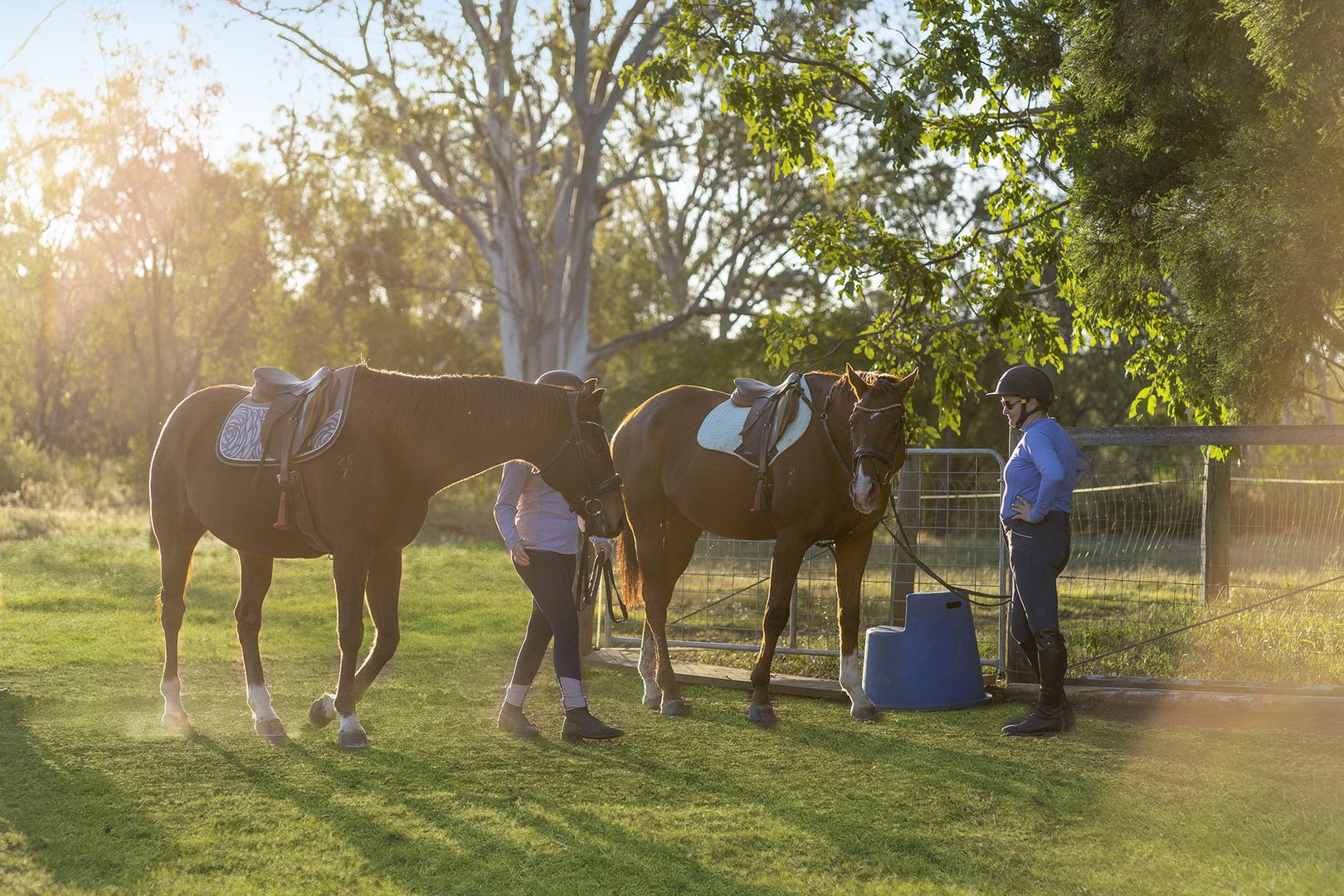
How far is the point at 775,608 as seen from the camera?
6867mm

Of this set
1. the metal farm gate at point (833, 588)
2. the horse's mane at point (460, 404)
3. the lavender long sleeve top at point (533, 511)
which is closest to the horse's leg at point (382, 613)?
the lavender long sleeve top at point (533, 511)

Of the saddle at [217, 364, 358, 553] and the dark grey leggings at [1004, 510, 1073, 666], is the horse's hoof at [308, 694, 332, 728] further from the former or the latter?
the dark grey leggings at [1004, 510, 1073, 666]

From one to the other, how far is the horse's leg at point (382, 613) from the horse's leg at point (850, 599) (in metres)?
2.59

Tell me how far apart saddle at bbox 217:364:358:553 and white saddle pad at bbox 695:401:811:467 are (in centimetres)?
236

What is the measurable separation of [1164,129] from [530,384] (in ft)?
13.7

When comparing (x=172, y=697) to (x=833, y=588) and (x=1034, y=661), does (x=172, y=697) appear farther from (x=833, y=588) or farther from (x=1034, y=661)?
(x=833, y=588)

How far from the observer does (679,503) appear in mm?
7426

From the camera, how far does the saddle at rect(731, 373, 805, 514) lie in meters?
6.95

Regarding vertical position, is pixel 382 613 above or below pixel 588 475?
below

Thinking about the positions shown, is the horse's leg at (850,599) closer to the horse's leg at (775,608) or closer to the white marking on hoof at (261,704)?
the horse's leg at (775,608)

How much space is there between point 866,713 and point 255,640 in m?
3.44

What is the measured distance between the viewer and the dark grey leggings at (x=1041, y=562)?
6180mm

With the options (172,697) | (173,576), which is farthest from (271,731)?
(173,576)

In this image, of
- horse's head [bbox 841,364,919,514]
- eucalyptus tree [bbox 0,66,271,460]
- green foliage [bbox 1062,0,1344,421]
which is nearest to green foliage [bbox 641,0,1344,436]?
green foliage [bbox 1062,0,1344,421]
